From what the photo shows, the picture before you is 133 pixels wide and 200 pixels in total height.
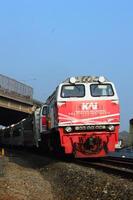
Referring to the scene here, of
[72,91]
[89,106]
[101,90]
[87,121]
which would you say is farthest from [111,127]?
[72,91]

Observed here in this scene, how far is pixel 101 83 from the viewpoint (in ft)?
63.6

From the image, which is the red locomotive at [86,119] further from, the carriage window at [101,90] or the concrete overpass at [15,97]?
the concrete overpass at [15,97]

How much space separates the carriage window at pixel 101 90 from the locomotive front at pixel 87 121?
4 cm

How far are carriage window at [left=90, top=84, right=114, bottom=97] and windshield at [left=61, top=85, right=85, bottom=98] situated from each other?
382 mm

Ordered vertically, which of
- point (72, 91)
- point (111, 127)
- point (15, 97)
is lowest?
point (111, 127)

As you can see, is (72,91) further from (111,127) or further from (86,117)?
(111,127)

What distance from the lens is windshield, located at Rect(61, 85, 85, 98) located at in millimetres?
19016

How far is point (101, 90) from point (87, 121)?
1.39m

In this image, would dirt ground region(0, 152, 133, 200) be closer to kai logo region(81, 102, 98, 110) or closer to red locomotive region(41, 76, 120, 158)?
red locomotive region(41, 76, 120, 158)

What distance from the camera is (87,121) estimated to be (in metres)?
18.7

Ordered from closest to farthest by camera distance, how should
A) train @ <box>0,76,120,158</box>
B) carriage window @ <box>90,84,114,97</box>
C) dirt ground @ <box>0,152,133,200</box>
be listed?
dirt ground @ <box>0,152,133,200</box> < train @ <box>0,76,120,158</box> < carriage window @ <box>90,84,114,97</box>

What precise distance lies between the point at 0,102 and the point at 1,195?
3851 cm

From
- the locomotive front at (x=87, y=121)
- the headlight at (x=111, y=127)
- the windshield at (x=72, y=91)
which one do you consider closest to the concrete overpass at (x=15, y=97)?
the windshield at (x=72, y=91)

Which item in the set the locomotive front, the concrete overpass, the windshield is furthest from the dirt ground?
the concrete overpass
